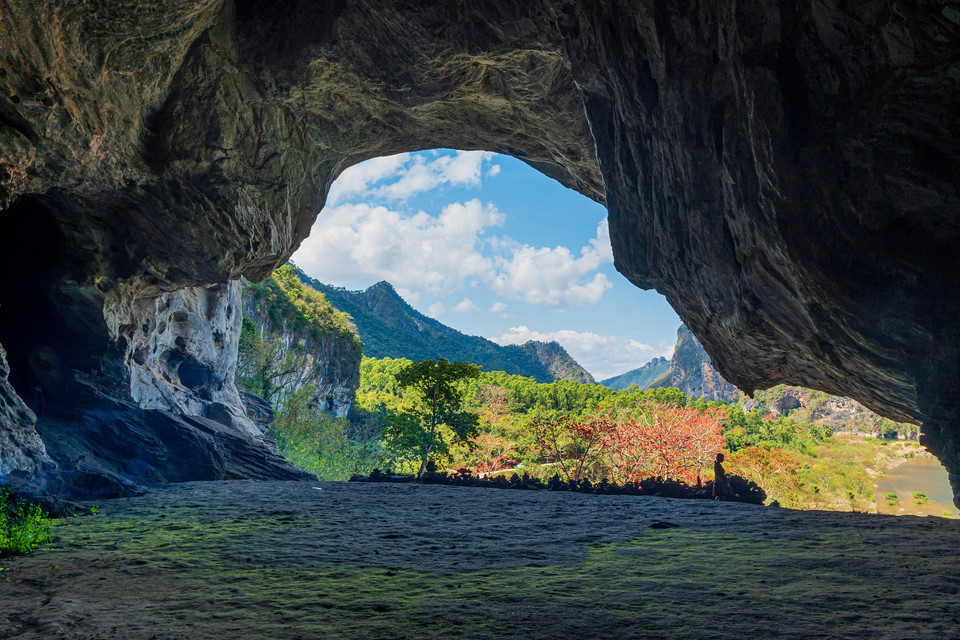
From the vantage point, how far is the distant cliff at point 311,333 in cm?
2991

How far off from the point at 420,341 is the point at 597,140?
7534cm

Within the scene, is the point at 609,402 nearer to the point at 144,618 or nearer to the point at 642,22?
the point at 642,22

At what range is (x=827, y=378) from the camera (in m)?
8.91

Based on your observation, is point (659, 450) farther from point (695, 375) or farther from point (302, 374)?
point (695, 375)

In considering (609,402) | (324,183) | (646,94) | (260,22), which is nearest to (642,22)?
(646,94)

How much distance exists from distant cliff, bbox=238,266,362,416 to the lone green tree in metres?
13.7

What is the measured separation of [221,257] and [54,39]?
246 inches

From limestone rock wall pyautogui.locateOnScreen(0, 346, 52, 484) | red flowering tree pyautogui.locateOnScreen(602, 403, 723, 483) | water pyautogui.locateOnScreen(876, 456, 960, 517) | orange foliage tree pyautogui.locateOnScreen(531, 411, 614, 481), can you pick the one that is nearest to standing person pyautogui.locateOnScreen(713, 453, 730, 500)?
orange foliage tree pyautogui.locateOnScreen(531, 411, 614, 481)

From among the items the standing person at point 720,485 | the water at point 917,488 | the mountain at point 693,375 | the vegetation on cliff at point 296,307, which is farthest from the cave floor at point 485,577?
the mountain at point 693,375

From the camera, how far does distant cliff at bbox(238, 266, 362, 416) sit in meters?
29.9

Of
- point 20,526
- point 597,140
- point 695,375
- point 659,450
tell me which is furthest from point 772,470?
point 695,375

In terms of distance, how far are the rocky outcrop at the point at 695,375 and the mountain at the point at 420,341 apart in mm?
25949

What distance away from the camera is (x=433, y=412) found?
58.1 feet

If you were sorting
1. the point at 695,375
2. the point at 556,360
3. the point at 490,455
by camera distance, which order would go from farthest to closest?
the point at 695,375, the point at 556,360, the point at 490,455
